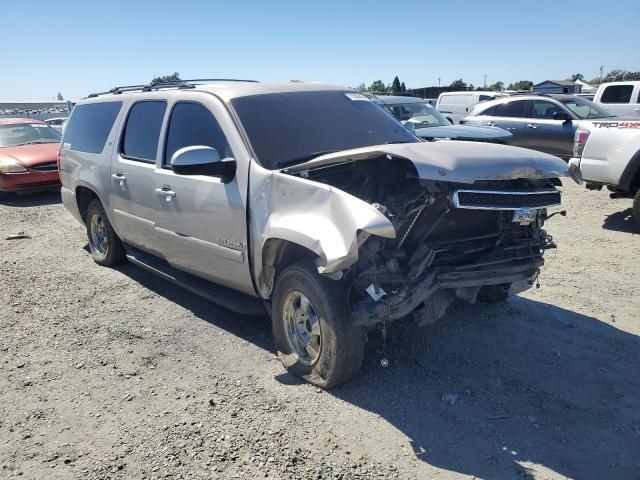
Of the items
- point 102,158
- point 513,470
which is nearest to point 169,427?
point 513,470

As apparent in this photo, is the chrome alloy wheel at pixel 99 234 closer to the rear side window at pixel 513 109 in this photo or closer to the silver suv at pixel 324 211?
the silver suv at pixel 324 211

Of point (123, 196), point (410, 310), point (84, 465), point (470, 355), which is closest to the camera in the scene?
point (84, 465)

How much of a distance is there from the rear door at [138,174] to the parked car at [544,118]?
9.87 m

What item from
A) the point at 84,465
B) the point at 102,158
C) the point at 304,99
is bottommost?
the point at 84,465

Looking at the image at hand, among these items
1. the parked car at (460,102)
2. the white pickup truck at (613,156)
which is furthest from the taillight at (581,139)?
the parked car at (460,102)

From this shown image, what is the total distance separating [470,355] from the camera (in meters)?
4.04

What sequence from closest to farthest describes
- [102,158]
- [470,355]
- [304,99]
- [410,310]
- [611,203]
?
[410,310]
[470,355]
[304,99]
[102,158]
[611,203]

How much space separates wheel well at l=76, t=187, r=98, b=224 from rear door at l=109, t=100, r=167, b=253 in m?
1.00

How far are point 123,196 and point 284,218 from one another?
8.49 ft

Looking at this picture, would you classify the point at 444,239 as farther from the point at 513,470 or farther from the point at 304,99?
the point at 304,99

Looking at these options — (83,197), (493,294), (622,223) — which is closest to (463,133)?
(622,223)

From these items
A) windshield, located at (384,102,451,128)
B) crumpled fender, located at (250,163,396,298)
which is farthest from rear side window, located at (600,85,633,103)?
crumpled fender, located at (250,163,396,298)

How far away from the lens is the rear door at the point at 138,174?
493 cm

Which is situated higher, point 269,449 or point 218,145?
point 218,145
